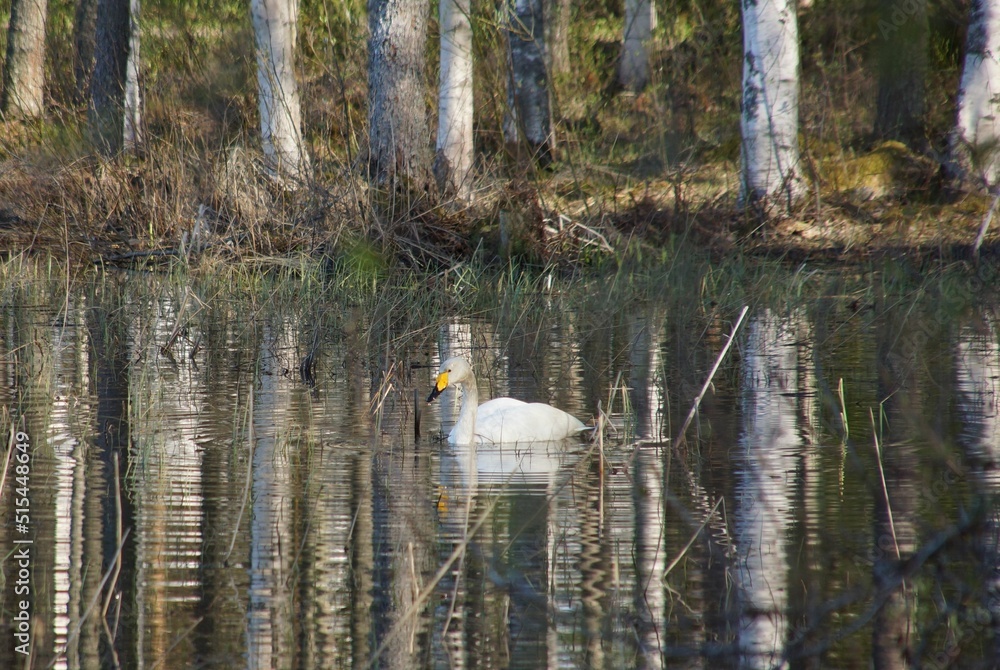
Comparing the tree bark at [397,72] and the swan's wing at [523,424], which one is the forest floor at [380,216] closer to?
the tree bark at [397,72]

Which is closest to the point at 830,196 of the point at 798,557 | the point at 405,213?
the point at 405,213

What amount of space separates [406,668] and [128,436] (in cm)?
323

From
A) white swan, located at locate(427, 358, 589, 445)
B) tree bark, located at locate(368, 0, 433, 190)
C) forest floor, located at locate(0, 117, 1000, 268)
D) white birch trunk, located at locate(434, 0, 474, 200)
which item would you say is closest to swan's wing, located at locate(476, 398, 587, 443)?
white swan, located at locate(427, 358, 589, 445)

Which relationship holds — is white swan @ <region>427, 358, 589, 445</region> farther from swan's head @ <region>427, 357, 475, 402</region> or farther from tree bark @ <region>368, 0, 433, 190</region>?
tree bark @ <region>368, 0, 433, 190</region>

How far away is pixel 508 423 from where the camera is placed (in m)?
6.21

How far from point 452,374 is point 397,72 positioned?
23.7ft

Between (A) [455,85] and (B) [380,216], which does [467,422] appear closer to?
(B) [380,216]

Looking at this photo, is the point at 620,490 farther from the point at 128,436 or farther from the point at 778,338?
the point at 778,338

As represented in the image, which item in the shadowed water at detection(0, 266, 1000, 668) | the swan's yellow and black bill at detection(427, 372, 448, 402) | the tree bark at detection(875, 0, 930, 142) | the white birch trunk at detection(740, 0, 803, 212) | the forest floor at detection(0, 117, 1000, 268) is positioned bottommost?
the shadowed water at detection(0, 266, 1000, 668)

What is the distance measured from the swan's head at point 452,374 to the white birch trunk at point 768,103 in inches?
285

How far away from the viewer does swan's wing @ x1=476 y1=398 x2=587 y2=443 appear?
6.22 meters

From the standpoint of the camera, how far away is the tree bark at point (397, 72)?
12891mm

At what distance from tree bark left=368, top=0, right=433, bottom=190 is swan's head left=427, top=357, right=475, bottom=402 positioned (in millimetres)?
6172

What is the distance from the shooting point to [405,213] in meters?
11.4
